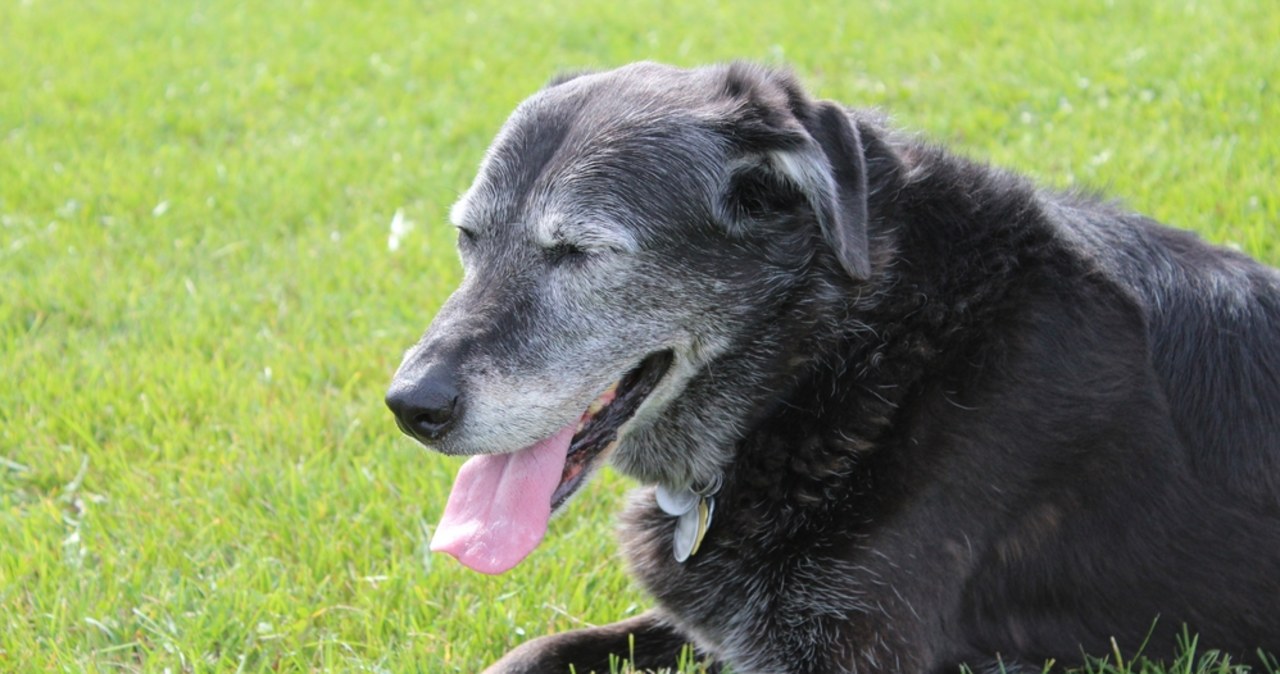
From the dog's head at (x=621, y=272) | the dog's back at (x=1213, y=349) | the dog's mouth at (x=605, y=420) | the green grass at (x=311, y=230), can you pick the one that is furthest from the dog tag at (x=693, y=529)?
the dog's back at (x=1213, y=349)

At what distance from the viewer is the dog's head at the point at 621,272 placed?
3117 mm

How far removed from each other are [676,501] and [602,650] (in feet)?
1.56

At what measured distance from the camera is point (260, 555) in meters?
3.99

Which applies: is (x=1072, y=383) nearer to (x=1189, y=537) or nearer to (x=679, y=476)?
(x=1189, y=537)

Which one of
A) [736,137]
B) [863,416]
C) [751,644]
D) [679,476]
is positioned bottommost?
[751,644]

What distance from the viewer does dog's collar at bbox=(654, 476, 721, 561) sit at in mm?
3416

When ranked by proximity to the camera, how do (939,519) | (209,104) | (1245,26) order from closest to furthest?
(939,519) → (1245,26) → (209,104)

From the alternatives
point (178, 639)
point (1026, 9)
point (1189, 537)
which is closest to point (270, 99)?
point (1026, 9)

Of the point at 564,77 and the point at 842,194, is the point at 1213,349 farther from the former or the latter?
the point at 564,77

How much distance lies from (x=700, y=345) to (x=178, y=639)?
1.76 m

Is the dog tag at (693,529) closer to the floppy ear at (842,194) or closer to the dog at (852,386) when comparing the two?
the dog at (852,386)

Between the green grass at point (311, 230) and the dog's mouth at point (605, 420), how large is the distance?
2.21ft

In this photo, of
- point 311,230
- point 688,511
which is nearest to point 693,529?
point 688,511

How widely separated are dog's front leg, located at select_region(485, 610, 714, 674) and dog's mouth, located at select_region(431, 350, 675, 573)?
356mm
